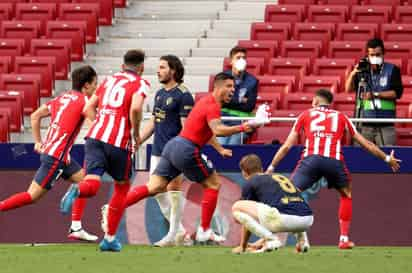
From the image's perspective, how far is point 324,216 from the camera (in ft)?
56.0

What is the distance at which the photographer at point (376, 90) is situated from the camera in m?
16.9

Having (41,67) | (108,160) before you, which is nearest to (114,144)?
(108,160)

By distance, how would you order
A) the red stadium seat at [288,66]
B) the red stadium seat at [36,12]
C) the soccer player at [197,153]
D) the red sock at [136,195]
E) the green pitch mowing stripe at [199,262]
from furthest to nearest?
the red stadium seat at [36,12] → the red stadium seat at [288,66] → the red sock at [136,195] → the soccer player at [197,153] → the green pitch mowing stripe at [199,262]

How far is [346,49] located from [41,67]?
14.0 ft

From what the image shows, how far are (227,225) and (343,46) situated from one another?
4.07 meters

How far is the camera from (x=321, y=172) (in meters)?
15.0

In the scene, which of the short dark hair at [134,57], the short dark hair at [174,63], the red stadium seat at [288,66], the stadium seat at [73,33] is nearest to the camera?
the short dark hair at [134,57]

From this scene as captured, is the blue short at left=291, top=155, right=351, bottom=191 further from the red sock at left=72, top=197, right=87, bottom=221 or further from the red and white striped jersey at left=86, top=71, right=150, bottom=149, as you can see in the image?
the red sock at left=72, top=197, right=87, bottom=221

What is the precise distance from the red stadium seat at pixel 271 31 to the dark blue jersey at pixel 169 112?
5474mm

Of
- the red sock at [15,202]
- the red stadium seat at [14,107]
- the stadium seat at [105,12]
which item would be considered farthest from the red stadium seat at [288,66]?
the red sock at [15,202]

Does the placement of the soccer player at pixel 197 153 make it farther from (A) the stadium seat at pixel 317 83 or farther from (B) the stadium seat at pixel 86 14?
(B) the stadium seat at pixel 86 14

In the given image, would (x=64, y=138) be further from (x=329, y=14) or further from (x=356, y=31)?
(x=329, y=14)

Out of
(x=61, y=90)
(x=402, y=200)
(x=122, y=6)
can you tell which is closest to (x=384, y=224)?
(x=402, y=200)

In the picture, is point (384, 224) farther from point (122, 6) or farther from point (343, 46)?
point (122, 6)
